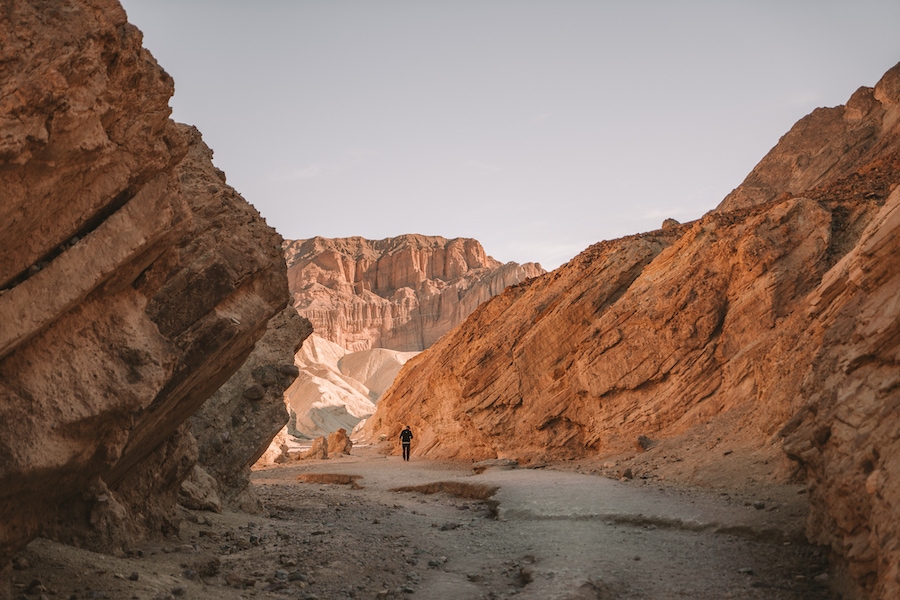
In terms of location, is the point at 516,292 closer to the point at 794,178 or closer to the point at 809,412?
the point at 794,178

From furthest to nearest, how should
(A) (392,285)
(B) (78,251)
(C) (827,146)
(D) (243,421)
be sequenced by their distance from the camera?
(A) (392,285) < (C) (827,146) < (D) (243,421) < (B) (78,251)

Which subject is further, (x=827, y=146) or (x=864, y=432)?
(x=827, y=146)

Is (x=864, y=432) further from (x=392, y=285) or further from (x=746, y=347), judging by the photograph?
(x=392, y=285)

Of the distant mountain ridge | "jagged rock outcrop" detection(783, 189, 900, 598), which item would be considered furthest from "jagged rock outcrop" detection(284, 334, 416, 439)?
"jagged rock outcrop" detection(783, 189, 900, 598)

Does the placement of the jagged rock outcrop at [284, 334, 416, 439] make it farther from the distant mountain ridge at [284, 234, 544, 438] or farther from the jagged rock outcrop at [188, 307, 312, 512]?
the jagged rock outcrop at [188, 307, 312, 512]

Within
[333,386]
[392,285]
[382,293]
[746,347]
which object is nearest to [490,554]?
[746,347]

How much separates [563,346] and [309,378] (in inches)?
2047

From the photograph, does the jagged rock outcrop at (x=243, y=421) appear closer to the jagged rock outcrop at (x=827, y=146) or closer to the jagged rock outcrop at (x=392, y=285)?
the jagged rock outcrop at (x=827, y=146)

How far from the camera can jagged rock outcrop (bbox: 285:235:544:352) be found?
111m

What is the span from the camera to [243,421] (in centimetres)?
1301

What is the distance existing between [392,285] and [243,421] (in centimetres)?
11079

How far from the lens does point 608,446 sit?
20.7 metres

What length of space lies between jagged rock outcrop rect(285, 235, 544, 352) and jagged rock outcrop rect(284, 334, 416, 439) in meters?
8.16

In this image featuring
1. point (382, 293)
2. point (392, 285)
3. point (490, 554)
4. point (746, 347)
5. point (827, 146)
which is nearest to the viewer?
point (490, 554)
